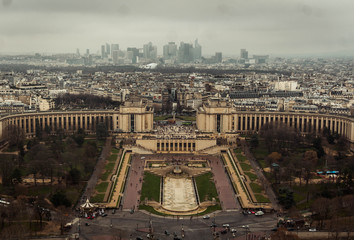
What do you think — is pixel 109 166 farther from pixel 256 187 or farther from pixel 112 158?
pixel 256 187

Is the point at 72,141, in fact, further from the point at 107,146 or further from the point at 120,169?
the point at 120,169

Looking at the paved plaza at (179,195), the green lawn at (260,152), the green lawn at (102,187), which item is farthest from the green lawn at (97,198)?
the green lawn at (260,152)

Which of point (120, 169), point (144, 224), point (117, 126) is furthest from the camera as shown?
point (117, 126)

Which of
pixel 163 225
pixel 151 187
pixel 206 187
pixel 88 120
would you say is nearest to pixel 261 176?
pixel 206 187

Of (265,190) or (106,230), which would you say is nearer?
(106,230)

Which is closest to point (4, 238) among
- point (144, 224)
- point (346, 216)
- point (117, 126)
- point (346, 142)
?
point (144, 224)

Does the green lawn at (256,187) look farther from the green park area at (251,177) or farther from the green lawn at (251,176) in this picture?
the green lawn at (251,176)

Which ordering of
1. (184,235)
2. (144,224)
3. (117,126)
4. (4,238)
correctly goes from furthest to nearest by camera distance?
(117,126)
(144,224)
(184,235)
(4,238)
